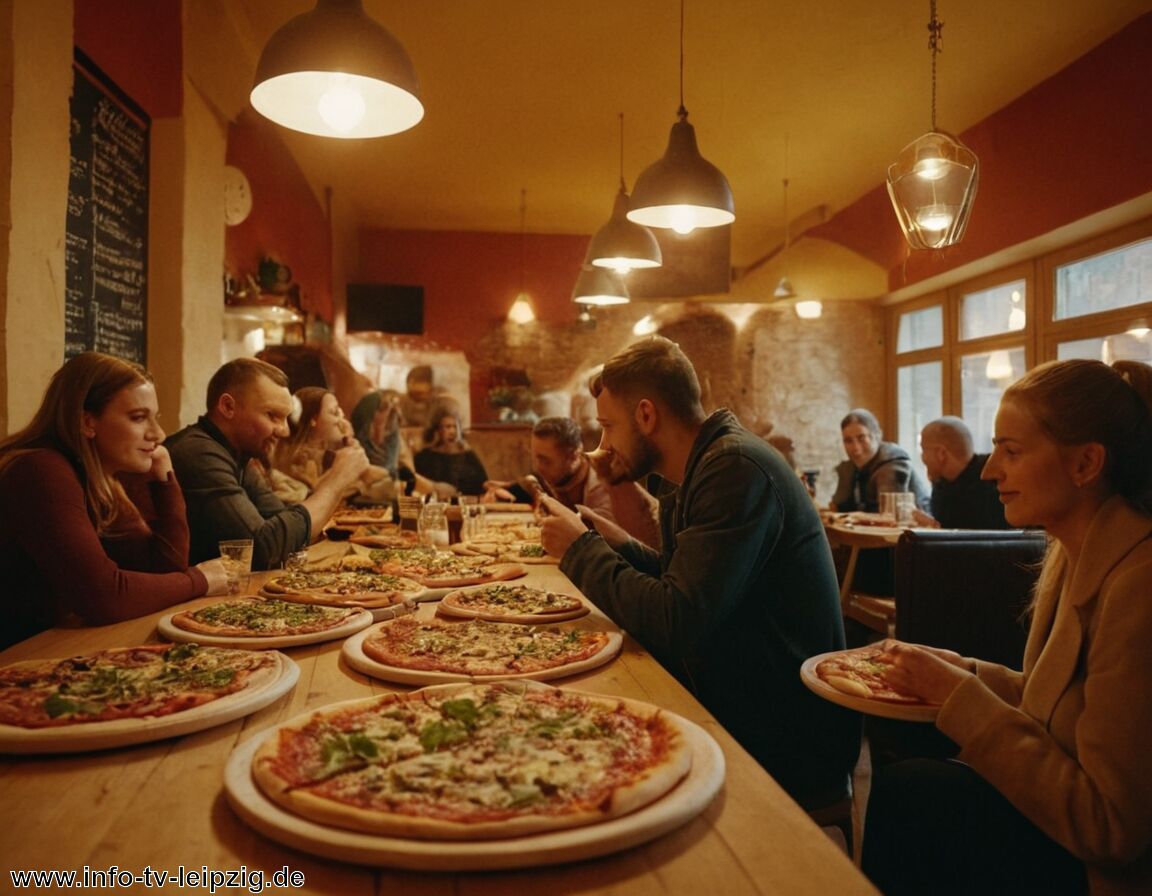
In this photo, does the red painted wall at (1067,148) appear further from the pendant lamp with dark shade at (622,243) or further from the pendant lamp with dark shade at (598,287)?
the pendant lamp with dark shade at (598,287)

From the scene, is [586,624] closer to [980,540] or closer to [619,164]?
[980,540]

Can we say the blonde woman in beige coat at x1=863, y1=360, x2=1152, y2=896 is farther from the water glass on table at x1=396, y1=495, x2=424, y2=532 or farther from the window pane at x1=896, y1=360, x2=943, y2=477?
the window pane at x1=896, y1=360, x2=943, y2=477

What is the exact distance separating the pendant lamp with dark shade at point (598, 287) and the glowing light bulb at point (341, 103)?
10.5 feet

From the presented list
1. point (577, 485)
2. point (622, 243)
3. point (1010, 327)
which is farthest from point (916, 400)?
point (577, 485)

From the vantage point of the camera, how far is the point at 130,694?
1.29m

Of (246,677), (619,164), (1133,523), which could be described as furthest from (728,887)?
(619,164)

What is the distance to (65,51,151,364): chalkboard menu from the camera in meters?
3.27

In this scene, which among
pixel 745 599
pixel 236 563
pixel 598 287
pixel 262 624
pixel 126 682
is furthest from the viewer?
pixel 598 287

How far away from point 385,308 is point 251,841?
28.4 feet

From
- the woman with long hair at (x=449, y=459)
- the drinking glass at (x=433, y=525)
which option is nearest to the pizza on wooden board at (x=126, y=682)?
the drinking glass at (x=433, y=525)

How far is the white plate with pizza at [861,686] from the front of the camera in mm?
1485

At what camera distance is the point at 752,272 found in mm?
11109

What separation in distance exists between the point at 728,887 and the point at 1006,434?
1054 millimetres

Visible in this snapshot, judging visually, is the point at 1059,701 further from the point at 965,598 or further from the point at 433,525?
the point at 433,525
